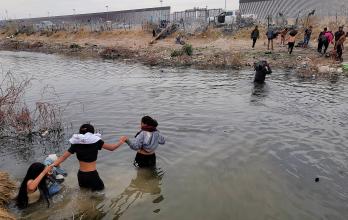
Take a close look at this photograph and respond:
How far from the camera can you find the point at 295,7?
151ft

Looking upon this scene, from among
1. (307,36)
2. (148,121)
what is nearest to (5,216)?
(148,121)

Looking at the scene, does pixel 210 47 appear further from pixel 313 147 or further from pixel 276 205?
pixel 276 205

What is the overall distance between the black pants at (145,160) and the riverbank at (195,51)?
1503 cm

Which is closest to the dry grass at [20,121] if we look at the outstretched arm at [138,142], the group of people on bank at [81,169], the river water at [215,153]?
the river water at [215,153]

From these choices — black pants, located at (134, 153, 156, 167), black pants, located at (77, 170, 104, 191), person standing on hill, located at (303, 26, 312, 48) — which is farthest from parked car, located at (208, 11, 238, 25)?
black pants, located at (77, 170, 104, 191)

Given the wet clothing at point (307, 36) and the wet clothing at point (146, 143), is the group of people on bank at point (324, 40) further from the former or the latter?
the wet clothing at point (146, 143)

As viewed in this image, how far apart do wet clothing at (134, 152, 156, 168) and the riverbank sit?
49.3 feet

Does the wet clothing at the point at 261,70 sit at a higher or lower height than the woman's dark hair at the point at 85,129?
higher

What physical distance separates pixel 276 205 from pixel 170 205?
214cm

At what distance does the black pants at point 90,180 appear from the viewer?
24.7 feet

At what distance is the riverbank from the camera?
2547 centimetres

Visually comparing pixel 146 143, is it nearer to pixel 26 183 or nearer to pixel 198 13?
pixel 26 183

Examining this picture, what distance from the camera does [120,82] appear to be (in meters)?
21.5

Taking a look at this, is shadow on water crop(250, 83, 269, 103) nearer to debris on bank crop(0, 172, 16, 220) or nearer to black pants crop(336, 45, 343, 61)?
black pants crop(336, 45, 343, 61)
